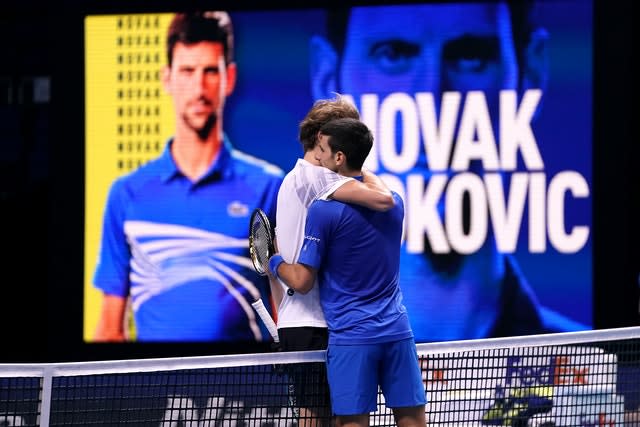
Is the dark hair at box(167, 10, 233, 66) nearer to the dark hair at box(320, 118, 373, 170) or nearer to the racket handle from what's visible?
the racket handle

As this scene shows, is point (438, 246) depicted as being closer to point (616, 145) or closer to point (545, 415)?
point (616, 145)

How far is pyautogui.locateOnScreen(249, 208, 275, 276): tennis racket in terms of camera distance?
4.80m

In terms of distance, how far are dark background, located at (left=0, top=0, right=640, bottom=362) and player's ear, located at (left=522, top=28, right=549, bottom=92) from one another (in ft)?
1.69

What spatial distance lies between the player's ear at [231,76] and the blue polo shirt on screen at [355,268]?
23.5ft

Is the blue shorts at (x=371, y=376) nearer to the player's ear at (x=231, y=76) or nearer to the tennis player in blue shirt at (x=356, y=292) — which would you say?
the tennis player in blue shirt at (x=356, y=292)

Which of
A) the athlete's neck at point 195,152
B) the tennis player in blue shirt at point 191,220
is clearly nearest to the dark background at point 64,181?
the tennis player in blue shirt at point 191,220

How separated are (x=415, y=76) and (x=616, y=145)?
2129 millimetres

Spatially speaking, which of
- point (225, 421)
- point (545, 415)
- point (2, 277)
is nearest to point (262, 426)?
point (225, 421)

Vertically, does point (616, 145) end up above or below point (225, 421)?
above

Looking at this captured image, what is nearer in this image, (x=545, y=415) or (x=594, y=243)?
(x=545, y=415)

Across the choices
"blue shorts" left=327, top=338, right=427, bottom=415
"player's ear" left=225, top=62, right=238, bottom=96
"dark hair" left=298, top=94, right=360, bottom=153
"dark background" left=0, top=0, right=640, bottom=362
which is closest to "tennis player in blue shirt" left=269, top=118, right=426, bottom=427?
"blue shorts" left=327, top=338, right=427, bottom=415

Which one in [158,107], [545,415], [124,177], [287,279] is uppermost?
[158,107]

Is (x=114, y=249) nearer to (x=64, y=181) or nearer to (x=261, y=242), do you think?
(x=64, y=181)

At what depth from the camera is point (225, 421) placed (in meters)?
4.82
